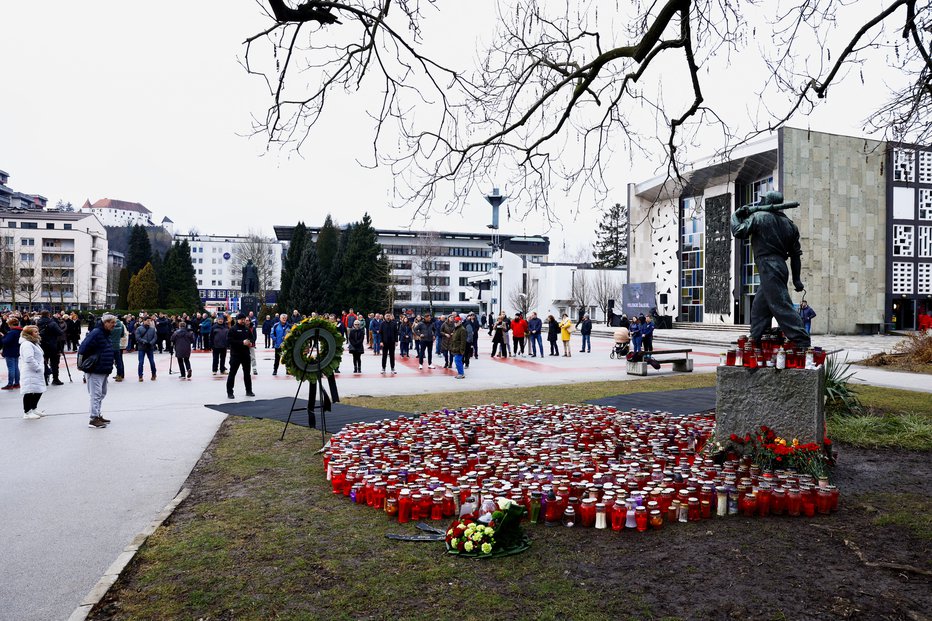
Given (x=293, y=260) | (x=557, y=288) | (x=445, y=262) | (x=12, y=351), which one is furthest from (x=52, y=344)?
(x=445, y=262)

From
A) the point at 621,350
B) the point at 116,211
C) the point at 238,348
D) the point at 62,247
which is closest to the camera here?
the point at 238,348

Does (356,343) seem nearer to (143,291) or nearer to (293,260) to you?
(293,260)

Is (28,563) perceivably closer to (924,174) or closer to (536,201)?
(536,201)

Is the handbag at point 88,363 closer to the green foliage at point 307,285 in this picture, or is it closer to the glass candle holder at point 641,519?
the glass candle holder at point 641,519

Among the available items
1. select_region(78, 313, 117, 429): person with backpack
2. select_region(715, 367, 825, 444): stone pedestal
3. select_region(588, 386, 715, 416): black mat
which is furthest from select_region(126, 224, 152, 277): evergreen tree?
select_region(715, 367, 825, 444): stone pedestal

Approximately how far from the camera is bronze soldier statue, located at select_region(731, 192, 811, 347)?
7.27 metres

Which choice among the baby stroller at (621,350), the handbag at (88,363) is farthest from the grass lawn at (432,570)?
the baby stroller at (621,350)

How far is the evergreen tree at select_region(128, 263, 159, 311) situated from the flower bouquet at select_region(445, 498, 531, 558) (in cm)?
7051

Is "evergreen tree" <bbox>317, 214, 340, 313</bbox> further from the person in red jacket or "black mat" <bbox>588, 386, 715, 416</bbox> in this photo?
"black mat" <bbox>588, 386, 715, 416</bbox>

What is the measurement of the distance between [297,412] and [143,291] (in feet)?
211

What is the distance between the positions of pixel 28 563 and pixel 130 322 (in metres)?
25.1

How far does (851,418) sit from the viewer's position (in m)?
9.55

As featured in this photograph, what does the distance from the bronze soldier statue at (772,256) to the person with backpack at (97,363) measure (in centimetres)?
1012

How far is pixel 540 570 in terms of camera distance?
4.23 m
